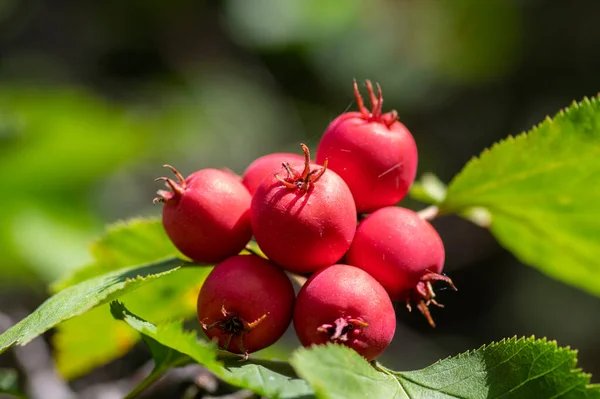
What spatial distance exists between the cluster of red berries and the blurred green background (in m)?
2.66

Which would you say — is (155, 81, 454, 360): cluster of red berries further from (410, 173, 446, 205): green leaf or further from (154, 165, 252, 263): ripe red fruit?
(410, 173, 446, 205): green leaf

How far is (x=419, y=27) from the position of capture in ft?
18.9

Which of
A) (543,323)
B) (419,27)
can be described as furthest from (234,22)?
(543,323)

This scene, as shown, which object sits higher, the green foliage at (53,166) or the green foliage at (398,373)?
the green foliage at (398,373)

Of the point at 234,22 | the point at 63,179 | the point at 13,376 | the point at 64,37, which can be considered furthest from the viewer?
the point at 64,37

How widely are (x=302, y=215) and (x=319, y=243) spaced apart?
67mm

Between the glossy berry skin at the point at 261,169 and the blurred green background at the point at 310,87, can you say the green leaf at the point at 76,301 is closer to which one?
the glossy berry skin at the point at 261,169

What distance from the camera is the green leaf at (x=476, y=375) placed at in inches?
45.6

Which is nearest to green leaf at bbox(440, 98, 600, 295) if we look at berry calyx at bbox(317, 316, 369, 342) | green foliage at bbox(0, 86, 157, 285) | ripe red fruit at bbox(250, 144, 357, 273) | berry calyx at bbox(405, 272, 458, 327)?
berry calyx at bbox(405, 272, 458, 327)

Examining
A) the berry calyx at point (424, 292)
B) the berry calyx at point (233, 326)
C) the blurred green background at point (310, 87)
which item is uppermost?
the berry calyx at point (424, 292)

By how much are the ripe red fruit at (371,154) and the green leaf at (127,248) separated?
0.58 metres

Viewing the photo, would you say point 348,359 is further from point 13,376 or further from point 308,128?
point 308,128

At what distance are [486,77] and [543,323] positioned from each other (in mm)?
1992

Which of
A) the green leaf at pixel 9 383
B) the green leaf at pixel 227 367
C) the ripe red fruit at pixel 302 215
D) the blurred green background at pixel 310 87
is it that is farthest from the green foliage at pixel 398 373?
the blurred green background at pixel 310 87
